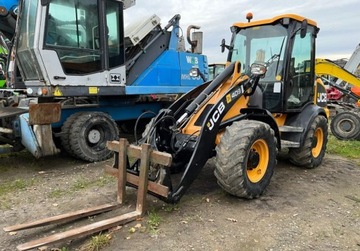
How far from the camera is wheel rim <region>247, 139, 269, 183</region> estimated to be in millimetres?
3977

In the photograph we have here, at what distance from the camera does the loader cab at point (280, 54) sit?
490 cm

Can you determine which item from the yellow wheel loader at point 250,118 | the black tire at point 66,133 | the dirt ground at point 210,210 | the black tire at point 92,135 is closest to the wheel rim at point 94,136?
the black tire at point 92,135

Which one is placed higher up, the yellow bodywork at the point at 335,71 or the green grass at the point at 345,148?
the yellow bodywork at the point at 335,71

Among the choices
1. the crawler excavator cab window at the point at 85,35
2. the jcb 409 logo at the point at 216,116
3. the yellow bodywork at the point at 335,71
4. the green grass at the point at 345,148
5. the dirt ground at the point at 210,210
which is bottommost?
the dirt ground at the point at 210,210

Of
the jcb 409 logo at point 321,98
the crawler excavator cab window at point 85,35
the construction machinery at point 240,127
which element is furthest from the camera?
the jcb 409 logo at point 321,98

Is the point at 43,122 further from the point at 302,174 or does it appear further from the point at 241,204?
the point at 302,174

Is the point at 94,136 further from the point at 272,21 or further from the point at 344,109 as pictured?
the point at 344,109

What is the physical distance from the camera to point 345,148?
6988 millimetres

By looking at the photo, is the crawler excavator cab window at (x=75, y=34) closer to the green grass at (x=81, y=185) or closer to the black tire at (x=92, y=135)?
the black tire at (x=92, y=135)

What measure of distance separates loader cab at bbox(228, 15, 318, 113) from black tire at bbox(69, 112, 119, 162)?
2.43m

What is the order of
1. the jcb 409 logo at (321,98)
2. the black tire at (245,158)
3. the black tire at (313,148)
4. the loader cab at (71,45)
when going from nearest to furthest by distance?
the black tire at (245,158), the black tire at (313,148), the loader cab at (71,45), the jcb 409 logo at (321,98)

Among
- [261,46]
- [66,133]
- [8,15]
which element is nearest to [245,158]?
[261,46]

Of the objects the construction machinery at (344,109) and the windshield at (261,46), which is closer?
the windshield at (261,46)

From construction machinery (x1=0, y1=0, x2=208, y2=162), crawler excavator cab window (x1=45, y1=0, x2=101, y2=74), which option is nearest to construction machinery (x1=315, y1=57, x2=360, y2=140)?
construction machinery (x1=0, y1=0, x2=208, y2=162)
